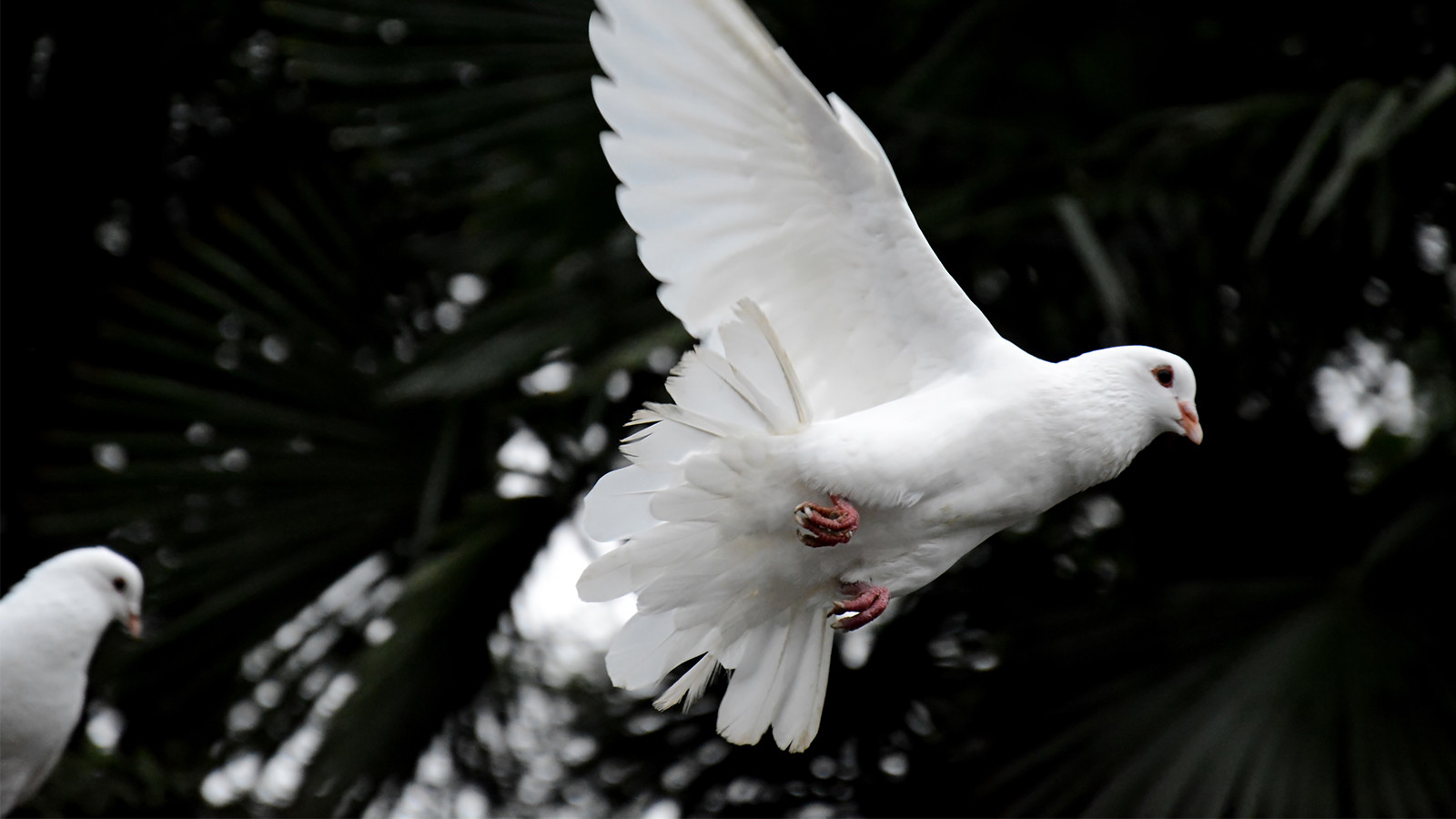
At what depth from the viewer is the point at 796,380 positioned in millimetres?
2654

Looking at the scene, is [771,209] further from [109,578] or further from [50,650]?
[50,650]

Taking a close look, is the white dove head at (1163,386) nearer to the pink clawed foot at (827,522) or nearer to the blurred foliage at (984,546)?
the blurred foliage at (984,546)

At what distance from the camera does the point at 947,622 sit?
3951mm

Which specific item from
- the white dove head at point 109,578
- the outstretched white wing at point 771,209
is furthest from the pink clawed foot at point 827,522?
the white dove head at point 109,578

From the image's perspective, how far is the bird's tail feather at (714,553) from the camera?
8.72 ft

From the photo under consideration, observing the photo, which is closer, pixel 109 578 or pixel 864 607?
pixel 864 607

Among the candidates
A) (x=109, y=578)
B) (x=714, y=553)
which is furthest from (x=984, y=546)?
(x=109, y=578)

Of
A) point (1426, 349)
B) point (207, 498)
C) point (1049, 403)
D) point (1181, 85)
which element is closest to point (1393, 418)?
point (1426, 349)

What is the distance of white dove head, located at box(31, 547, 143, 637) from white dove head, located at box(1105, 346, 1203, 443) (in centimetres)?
203

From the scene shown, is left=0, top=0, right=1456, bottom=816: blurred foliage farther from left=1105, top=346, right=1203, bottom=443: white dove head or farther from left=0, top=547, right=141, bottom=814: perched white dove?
left=1105, top=346, right=1203, bottom=443: white dove head

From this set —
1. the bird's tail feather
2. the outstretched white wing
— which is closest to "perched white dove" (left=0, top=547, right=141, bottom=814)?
the bird's tail feather

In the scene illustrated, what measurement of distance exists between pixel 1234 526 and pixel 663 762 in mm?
1386

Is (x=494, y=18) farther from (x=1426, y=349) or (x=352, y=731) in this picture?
(x=1426, y=349)

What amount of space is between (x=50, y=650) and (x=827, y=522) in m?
1.76
